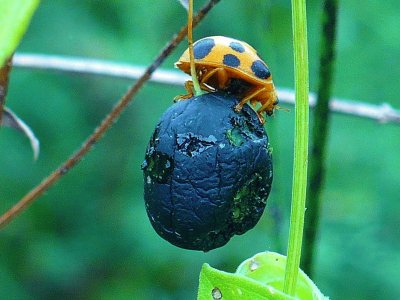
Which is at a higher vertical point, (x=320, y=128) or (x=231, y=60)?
(x=231, y=60)

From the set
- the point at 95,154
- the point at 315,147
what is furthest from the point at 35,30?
the point at 315,147

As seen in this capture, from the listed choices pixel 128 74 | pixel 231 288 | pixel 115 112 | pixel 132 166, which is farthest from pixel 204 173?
pixel 132 166

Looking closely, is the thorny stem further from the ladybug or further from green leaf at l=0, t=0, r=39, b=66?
green leaf at l=0, t=0, r=39, b=66

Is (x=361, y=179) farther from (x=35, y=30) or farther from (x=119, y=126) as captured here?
(x=35, y=30)

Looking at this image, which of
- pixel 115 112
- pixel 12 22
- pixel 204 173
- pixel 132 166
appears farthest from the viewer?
pixel 132 166

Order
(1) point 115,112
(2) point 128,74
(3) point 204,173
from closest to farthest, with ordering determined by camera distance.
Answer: (3) point 204,173, (1) point 115,112, (2) point 128,74

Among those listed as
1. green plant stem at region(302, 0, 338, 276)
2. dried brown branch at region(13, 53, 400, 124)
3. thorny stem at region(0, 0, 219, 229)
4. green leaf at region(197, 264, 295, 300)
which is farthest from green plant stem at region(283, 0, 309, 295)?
dried brown branch at region(13, 53, 400, 124)

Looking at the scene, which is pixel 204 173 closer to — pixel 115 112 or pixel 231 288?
pixel 231 288
